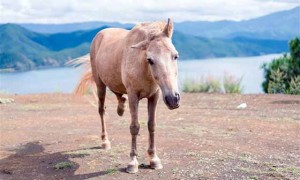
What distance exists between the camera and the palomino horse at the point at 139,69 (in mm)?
4844

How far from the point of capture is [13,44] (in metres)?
19.8

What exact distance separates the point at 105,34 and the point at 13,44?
13688mm

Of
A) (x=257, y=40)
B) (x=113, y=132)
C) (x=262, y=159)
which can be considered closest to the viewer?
(x=262, y=159)

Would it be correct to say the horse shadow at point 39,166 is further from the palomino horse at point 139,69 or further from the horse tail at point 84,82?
the horse tail at point 84,82

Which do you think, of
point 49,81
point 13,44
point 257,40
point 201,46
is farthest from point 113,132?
point 257,40

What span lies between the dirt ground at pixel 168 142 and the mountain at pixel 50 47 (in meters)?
2.64

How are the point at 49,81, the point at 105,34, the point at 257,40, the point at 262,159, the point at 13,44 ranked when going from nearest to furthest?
the point at 262,159 → the point at 105,34 → the point at 49,81 → the point at 13,44 → the point at 257,40

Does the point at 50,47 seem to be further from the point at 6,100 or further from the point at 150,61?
the point at 150,61

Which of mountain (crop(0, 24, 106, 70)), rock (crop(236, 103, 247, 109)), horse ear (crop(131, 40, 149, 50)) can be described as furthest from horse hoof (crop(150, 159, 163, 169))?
mountain (crop(0, 24, 106, 70))

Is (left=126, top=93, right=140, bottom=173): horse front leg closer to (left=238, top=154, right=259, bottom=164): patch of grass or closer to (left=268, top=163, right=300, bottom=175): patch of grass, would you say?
(left=238, top=154, right=259, bottom=164): patch of grass

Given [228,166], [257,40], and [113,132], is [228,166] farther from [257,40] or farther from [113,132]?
[257,40]

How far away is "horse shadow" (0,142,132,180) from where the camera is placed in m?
5.67

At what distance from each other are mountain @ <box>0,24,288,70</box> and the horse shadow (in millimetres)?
4911

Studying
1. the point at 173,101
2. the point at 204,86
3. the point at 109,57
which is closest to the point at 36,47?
the point at 204,86
